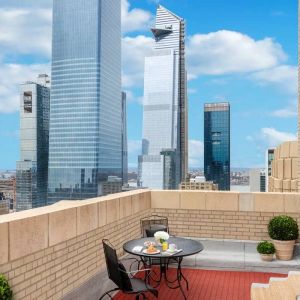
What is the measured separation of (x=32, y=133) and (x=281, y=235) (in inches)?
6163

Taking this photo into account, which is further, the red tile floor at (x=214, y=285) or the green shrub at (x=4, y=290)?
the red tile floor at (x=214, y=285)

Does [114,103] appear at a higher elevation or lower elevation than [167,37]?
lower

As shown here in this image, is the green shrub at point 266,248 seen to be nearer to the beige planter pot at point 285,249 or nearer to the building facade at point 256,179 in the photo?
the beige planter pot at point 285,249

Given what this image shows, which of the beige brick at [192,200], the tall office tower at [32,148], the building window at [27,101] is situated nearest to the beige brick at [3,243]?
the beige brick at [192,200]

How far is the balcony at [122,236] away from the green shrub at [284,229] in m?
0.44

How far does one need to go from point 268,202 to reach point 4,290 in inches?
242

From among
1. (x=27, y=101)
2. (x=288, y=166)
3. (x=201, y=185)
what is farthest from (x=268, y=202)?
(x=27, y=101)

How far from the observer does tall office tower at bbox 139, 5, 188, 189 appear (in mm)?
181125

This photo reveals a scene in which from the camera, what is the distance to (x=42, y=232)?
14.9ft

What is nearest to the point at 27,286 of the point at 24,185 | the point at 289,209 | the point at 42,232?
the point at 42,232

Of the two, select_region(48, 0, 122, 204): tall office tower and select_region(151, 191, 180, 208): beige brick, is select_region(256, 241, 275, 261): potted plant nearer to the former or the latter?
select_region(151, 191, 180, 208): beige brick

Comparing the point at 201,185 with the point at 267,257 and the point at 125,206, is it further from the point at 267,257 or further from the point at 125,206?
the point at 125,206

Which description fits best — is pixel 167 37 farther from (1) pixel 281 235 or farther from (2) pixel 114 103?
(1) pixel 281 235

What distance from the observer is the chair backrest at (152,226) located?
304 inches
